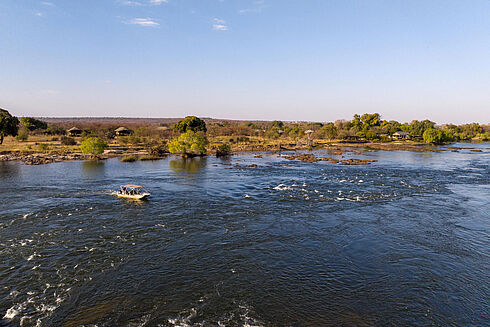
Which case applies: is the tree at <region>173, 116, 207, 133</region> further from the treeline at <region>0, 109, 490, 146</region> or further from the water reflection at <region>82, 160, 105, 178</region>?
the water reflection at <region>82, 160, 105, 178</region>

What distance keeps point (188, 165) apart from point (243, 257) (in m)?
42.3

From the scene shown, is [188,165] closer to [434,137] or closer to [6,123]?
[6,123]

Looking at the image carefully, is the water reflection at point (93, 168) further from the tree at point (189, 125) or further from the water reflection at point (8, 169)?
the tree at point (189, 125)

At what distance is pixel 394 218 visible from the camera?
29.2 m

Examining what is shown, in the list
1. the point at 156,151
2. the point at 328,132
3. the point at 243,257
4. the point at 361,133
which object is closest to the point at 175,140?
the point at 156,151

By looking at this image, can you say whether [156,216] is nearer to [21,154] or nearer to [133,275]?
[133,275]

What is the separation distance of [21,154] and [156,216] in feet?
192

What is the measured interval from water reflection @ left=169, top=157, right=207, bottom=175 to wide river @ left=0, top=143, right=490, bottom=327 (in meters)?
14.4

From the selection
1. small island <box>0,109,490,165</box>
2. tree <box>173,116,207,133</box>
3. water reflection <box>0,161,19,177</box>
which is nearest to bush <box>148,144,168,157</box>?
small island <box>0,109,490,165</box>

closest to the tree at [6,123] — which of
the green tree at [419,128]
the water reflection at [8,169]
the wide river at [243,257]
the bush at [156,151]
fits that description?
the water reflection at [8,169]

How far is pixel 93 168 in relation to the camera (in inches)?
2172

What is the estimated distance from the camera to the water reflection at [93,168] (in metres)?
49.5

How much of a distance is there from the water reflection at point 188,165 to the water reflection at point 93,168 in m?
12.6

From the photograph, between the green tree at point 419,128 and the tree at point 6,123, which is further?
the green tree at point 419,128
